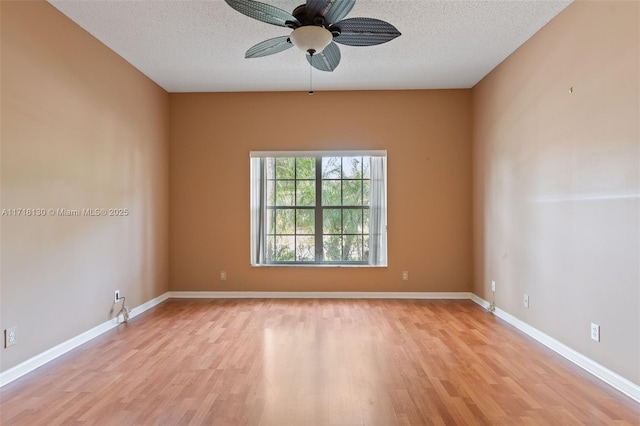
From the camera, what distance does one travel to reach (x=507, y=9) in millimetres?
3008

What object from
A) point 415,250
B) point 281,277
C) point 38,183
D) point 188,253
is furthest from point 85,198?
point 415,250

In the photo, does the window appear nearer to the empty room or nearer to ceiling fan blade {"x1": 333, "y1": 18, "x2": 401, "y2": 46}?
the empty room

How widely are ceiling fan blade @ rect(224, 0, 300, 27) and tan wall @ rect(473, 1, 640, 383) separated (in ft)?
7.32

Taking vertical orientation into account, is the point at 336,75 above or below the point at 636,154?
above

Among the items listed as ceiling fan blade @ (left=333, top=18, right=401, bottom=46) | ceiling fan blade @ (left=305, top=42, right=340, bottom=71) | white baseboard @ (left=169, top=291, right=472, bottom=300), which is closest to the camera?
ceiling fan blade @ (left=333, top=18, right=401, bottom=46)

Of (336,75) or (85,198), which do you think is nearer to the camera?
(85,198)

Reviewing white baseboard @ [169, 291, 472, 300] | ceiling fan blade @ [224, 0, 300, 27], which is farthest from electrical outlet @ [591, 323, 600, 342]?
ceiling fan blade @ [224, 0, 300, 27]

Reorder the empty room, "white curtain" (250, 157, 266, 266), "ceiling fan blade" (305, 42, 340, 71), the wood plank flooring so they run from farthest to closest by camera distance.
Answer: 1. "white curtain" (250, 157, 266, 266)
2. "ceiling fan blade" (305, 42, 340, 71)
3. the empty room
4. the wood plank flooring

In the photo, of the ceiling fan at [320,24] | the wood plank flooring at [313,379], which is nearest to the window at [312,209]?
the wood plank flooring at [313,379]

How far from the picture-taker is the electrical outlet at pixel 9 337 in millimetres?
2512

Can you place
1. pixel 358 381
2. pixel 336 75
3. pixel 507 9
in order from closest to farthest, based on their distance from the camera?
pixel 358 381
pixel 507 9
pixel 336 75

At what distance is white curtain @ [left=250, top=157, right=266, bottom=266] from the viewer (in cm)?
509

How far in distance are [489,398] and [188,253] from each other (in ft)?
13.6

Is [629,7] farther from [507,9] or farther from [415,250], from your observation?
[415,250]
